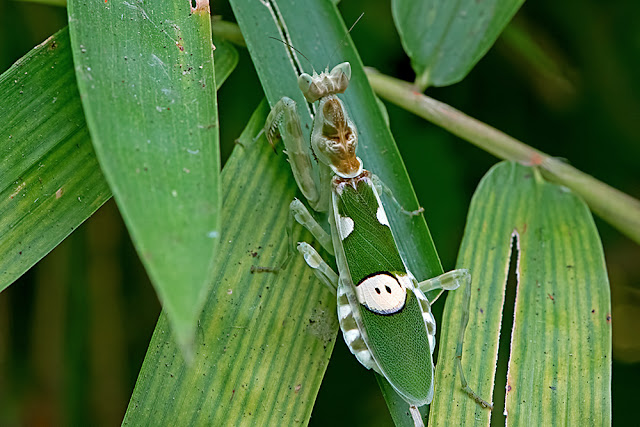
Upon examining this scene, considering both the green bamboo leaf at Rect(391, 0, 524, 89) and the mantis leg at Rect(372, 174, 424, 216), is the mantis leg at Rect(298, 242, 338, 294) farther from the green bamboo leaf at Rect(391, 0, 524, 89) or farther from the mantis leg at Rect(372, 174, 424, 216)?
the green bamboo leaf at Rect(391, 0, 524, 89)

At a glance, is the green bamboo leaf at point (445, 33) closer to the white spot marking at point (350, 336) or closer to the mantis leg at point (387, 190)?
the mantis leg at point (387, 190)

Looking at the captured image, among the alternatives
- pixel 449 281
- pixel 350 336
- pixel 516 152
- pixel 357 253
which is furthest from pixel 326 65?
pixel 350 336

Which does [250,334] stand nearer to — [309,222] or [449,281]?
[309,222]

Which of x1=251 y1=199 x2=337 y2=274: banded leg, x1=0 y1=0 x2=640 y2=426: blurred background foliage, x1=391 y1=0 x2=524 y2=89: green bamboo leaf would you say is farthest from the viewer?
x1=0 y1=0 x2=640 y2=426: blurred background foliage

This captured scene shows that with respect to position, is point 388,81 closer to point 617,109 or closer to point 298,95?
point 298,95

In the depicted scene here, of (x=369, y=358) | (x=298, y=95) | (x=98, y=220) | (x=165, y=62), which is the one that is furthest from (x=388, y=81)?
(x=98, y=220)

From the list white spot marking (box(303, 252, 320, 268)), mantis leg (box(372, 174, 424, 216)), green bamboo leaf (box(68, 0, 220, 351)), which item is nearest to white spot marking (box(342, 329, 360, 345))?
white spot marking (box(303, 252, 320, 268))

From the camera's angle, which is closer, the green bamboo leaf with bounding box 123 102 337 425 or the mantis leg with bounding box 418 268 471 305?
the green bamboo leaf with bounding box 123 102 337 425
